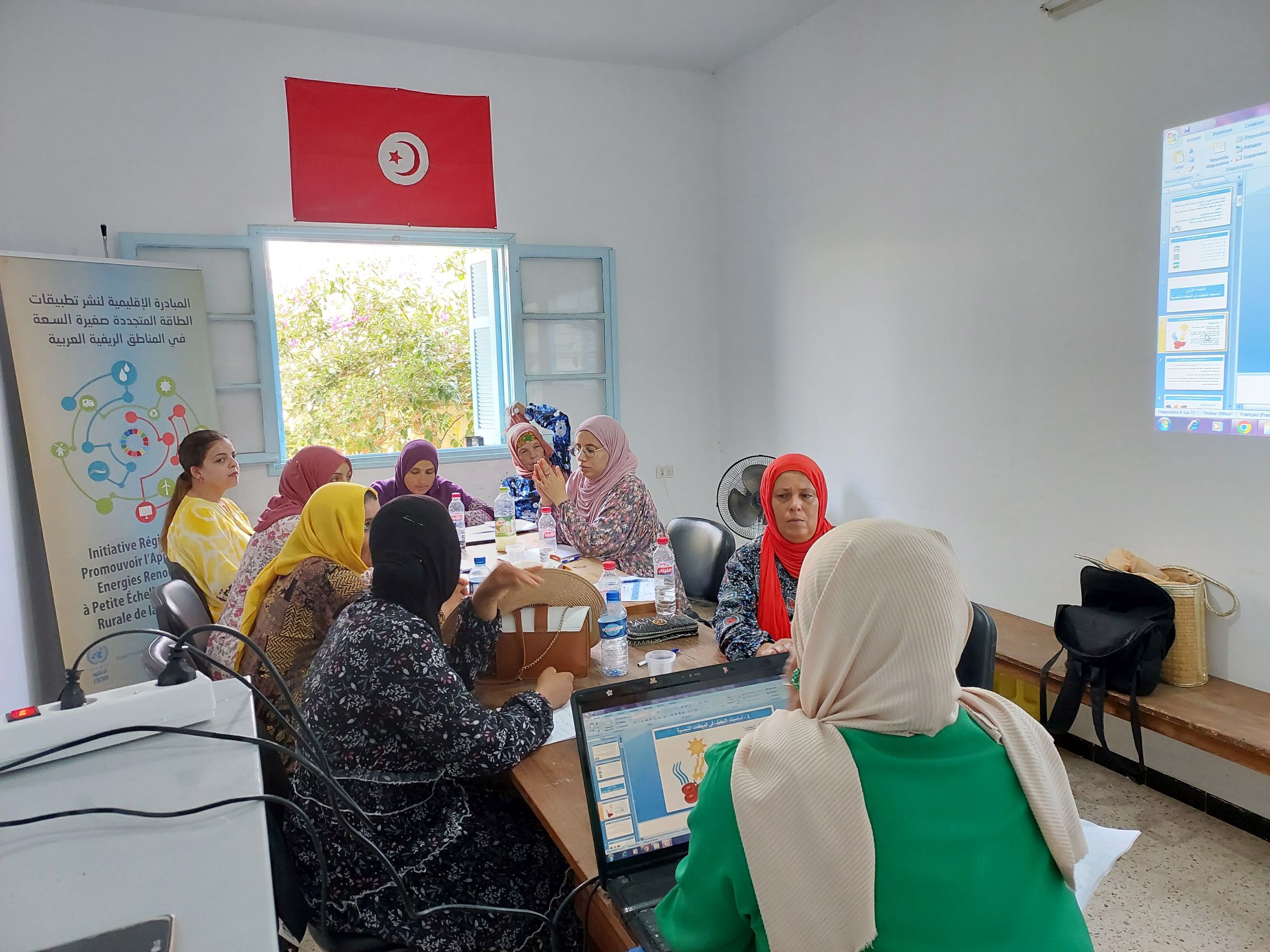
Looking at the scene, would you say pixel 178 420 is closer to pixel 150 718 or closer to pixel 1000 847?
pixel 150 718

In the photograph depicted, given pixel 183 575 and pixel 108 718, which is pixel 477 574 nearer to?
pixel 183 575

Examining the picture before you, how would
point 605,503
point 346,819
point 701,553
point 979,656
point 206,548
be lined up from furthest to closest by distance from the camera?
point 605,503
point 701,553
point 206,548
point 979,656
point 346,819

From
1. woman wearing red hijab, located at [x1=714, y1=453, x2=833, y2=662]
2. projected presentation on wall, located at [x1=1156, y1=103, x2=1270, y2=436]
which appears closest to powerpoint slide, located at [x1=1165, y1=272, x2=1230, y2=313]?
projected presentation on wall, located at [x1=1156, y1=103, x2=1270, y2=436]

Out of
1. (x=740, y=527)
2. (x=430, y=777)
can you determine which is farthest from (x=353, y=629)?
(x=740, y=527)

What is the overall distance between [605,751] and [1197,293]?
238 centimetres

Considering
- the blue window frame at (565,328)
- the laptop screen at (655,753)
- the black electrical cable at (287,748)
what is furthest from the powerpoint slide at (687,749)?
the blue window frame at (565,328)

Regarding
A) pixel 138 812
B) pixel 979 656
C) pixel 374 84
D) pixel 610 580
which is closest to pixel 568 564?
pixel 610 580

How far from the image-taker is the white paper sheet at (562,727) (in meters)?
1.61

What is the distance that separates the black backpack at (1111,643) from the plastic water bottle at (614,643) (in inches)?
54.5

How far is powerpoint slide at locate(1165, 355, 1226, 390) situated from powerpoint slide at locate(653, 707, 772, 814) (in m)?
2.06

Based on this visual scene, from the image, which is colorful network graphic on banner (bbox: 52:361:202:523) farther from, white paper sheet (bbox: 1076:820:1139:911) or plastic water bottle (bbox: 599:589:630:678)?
white paper sheet (bbox: 1076:820:1139:911)

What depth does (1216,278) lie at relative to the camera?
8.13 ft

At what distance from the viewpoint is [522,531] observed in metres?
3.85

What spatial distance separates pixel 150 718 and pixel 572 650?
1.22 m
